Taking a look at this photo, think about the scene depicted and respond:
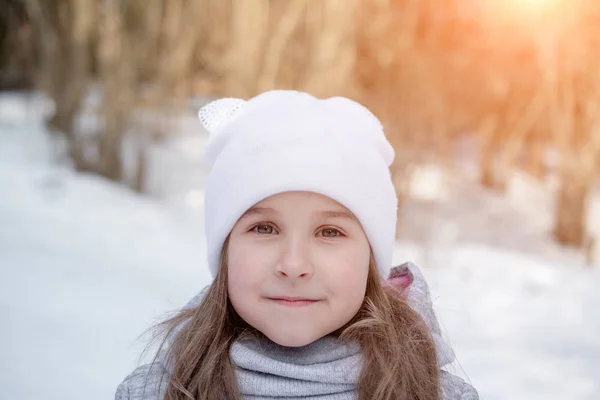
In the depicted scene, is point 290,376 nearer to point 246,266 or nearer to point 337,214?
point 246,266

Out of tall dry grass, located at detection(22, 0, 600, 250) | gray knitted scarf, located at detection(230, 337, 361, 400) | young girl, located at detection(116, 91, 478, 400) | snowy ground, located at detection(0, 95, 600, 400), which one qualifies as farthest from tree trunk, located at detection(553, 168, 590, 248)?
gray knitted scarf, located at detection(230, 337, 361, 400)

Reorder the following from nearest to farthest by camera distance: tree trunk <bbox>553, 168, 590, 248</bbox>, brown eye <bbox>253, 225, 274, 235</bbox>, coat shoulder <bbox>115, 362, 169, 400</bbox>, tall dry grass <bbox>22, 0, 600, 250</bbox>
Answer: brown eye <bbox>253, 225, 274, 235</bbox>
coat shoulder <bbox>115, 362, 169, 400</bbox>
tall dry grass <bbox>22, 0, 600, 250</bbox>
tree trunk <bbox>553, 168, 590, 248</bbox>

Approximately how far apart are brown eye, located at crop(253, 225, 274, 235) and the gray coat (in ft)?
0.87

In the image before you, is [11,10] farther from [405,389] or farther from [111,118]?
[405,389]

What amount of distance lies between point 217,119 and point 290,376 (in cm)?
69

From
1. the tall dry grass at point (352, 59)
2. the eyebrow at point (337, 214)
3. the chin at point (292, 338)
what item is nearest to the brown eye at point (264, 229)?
the eyebrow at point (337, 214)

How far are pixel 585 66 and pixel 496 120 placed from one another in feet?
6.29

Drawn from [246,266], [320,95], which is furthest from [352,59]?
[246,266]

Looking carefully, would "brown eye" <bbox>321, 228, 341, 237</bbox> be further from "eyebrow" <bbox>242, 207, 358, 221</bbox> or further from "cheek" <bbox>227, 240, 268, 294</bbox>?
"cheek" <bbox>227, 240, 268, 294</bbox>

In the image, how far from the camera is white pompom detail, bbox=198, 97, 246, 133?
69.0 inches

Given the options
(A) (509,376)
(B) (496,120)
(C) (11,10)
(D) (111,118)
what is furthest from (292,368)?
(C) (11,10)

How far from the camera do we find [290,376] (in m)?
1.48

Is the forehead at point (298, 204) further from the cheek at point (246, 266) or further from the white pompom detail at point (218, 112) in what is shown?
the white pompom detail at point (218, 112)

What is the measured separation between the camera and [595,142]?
622 cm
